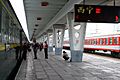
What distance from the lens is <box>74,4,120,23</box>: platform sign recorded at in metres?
11.6

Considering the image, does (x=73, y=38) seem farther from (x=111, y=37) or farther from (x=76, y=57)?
(x=111, y=37)

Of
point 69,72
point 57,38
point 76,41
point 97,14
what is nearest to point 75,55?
point 76,41

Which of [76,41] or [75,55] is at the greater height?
[76,41]

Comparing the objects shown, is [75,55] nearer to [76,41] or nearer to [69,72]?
[76,41]

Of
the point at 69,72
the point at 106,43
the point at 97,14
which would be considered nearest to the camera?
the point at 97,14

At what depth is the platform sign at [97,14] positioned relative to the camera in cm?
1155

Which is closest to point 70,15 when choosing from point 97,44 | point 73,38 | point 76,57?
point 73,38

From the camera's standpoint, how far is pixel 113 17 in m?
11.6

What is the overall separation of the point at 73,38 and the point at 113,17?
690 centimetres

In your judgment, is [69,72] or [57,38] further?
[57,38]

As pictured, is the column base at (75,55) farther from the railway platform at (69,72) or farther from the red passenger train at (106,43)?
the red passenger train at (106,43)

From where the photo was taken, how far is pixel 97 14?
38.1ft

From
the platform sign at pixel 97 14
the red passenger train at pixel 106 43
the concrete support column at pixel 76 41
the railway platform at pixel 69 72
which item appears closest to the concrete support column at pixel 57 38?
→ the red passenger train at pixel 106 43

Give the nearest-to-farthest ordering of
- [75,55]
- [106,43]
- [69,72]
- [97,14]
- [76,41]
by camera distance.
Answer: [97,14] < [69,72] < [75,55] < [76,41] < [106,43]
